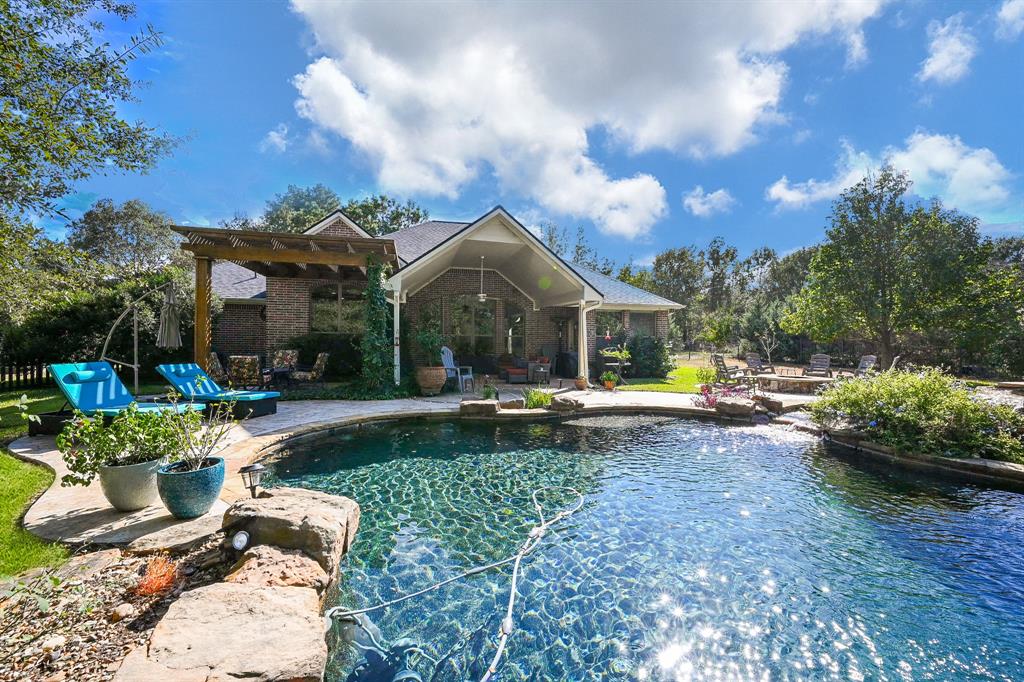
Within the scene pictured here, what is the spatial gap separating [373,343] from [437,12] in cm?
731

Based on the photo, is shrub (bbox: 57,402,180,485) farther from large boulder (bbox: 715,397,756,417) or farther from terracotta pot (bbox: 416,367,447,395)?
large boulder (bbox: 715,397,756,417)

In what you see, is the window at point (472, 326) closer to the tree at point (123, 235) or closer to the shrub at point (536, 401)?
the shrub at point (536, 401)

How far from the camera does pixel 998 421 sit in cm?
604

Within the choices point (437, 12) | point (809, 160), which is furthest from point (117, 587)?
point (809, 160)

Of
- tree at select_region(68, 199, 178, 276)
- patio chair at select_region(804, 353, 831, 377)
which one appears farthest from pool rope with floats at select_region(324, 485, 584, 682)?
tree at select_region(68, 199, 178, 276)

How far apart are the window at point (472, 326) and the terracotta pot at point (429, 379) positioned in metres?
4.30

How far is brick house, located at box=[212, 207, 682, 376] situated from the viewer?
39.5ft

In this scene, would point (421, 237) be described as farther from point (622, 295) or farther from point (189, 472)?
point (189, 472)

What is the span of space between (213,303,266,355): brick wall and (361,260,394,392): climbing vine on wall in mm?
6132

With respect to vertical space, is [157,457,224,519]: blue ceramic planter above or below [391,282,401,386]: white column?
below

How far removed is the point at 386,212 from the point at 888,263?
103ft

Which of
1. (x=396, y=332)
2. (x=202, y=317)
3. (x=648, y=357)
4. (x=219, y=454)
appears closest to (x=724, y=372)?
(x=648, y=357)

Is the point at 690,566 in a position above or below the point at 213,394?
below

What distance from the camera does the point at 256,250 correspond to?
9203mm
